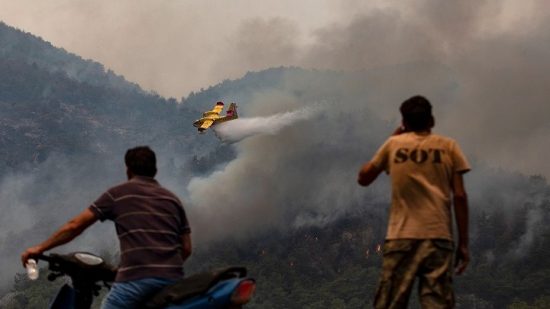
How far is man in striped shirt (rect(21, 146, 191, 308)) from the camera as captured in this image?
1029 cm

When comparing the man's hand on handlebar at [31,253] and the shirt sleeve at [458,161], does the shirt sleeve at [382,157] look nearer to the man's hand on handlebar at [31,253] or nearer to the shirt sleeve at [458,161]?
the shirt sleeve at [458,161]

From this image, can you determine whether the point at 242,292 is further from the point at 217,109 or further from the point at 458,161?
the point at 217,109

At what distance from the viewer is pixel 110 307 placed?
10.2 m

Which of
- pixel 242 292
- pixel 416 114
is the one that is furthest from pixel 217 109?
pixel 242 292

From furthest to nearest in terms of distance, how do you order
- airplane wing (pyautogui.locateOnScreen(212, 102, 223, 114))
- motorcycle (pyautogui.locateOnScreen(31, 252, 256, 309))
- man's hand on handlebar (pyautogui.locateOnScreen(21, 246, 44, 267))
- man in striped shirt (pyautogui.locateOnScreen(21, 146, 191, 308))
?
airplane wing (pyautogui.locateOnScreen(212, 102, 223, 114)), man's hand on handlebar (pyautogui.locateOnScreen(21, 246, 44, 267)), man in striped shirt (pyautogui.locateOnScreen(21, 146, 191, 308)), motorcycle (pyautogui.locateOnScreen(31, 252, 256, 309))

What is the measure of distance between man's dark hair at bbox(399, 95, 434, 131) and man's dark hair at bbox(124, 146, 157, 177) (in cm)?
284

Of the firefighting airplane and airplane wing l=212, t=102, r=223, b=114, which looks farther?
airplane wing l=212, t=102, r=223, b=114

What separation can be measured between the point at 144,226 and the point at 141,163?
0.75m

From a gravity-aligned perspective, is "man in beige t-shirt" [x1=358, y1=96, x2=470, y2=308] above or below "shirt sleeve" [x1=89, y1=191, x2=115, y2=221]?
below

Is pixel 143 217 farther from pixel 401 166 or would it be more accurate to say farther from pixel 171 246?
pixel 401 166

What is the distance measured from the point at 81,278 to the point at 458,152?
432 centimetres

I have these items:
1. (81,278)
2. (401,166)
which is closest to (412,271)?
(401,166)

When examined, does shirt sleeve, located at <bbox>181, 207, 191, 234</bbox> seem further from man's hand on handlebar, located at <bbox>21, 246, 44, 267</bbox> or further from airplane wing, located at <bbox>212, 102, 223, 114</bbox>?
airplane wing, located at <bbox>212, 102, 223, 114</bbox>

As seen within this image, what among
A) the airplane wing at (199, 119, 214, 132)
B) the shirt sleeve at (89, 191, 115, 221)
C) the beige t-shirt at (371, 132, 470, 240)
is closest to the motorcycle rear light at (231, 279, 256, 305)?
the shirt sleeve at (89, 191, 115, 221)
